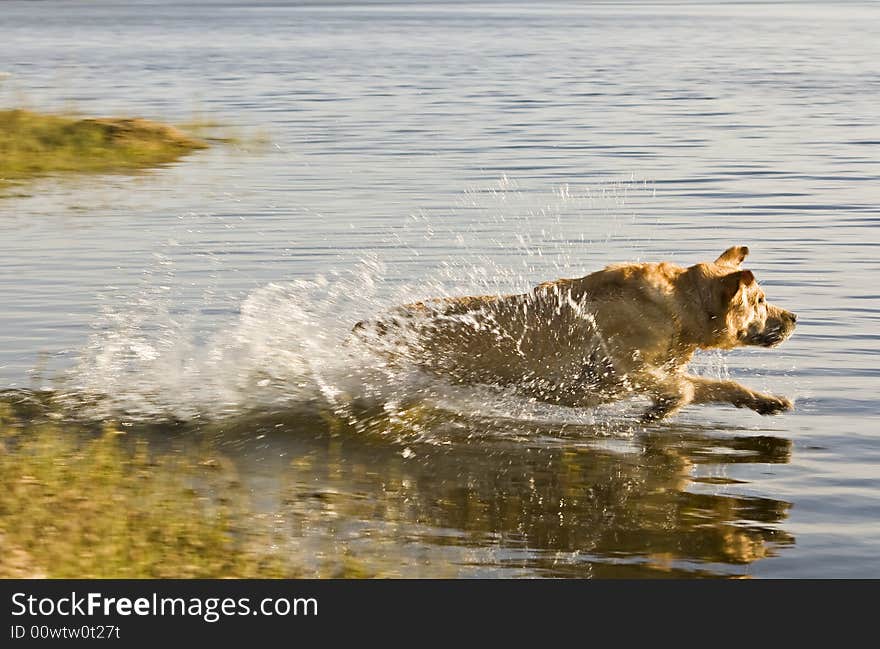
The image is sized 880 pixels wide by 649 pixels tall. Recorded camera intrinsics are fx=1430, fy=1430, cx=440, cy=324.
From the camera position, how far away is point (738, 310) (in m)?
10.2

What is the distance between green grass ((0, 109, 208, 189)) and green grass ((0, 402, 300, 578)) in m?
14.4

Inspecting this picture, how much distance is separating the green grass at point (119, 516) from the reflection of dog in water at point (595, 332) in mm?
1846

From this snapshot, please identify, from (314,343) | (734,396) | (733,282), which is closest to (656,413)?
(734,396)

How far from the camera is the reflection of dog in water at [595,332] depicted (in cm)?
995

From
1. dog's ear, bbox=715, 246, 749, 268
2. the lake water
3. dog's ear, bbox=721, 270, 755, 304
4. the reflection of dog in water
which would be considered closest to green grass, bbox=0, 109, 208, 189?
the lake water

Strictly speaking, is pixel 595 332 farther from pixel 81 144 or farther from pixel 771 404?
pixel 81 144

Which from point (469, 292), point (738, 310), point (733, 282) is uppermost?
point (469, 292)

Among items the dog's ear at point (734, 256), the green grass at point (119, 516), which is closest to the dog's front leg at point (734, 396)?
the dog's ear at point (734, 256)

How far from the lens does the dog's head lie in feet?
33.0

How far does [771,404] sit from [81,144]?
17644 mm

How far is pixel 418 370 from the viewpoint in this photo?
1041cm

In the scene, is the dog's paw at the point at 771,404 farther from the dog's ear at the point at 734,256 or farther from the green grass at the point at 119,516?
the green grass at the point at 119,516

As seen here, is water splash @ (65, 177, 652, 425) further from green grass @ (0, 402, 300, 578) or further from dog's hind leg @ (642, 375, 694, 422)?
green grass @ (0, 402, 300, 578)

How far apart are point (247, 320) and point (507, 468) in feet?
11.6
